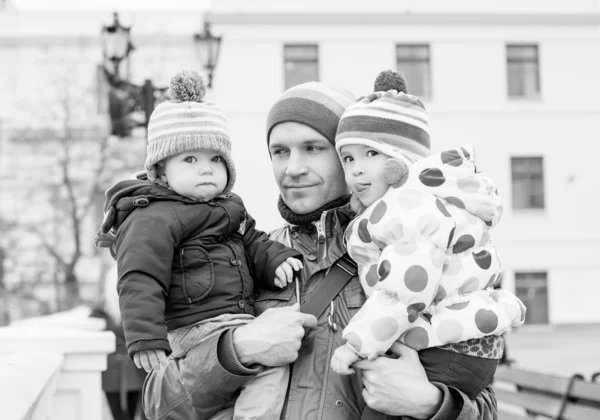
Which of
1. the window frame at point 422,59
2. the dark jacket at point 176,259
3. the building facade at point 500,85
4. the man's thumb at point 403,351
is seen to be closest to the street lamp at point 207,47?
the dark jacket at point 176,259

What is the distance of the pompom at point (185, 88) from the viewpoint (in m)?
3.04

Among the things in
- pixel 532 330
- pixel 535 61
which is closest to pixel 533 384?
pixel 532 330

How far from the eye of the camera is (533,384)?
6.62 m

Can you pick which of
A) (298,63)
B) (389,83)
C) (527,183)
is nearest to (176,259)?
(389,83)

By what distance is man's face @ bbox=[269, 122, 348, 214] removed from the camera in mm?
2975

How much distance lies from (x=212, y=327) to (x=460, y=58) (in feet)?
81.6

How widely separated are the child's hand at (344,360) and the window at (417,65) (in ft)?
80.6

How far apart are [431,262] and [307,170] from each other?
741 mm

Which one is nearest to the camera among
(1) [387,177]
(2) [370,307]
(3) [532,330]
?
(2) [370,307]

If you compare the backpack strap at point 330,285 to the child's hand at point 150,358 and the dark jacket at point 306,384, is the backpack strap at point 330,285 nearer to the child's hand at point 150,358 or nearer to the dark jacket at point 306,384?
the dark jacket at point 306,384

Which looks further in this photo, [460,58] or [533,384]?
[460,58]

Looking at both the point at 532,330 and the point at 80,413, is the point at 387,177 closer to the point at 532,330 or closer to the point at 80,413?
the point at 80,413

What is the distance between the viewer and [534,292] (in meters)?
26.0

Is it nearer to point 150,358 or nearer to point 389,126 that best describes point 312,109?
point 389,126
